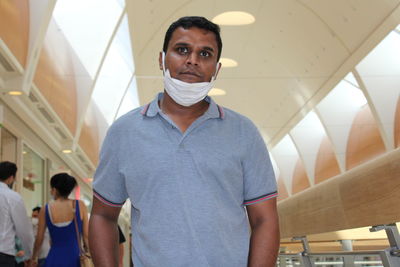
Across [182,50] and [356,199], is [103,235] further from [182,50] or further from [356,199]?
[356,199]

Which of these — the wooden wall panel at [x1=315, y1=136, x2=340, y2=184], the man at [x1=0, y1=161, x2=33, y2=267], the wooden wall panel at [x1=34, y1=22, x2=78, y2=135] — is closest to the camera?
the man at [x1=0, y1=161, x2=33, y2=267]

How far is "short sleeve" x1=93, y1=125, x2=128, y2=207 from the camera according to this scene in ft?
9.02

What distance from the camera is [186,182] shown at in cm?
258

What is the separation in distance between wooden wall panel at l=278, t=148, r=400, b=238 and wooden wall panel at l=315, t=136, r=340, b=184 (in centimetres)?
2137

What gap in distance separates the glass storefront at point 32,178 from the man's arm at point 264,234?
14031mm

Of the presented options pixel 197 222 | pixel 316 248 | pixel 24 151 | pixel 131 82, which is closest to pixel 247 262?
pixel 197 222

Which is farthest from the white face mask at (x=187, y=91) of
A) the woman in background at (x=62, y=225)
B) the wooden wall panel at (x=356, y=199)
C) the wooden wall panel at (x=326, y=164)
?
the wooden wall panel at (x=326, y=164)

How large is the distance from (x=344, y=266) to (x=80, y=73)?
15125mm

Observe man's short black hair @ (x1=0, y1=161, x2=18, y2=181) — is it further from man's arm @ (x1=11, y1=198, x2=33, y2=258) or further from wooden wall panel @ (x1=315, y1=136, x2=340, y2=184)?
wooden wall panel @ (x1=315, y1=136, x2=340, y2=184)

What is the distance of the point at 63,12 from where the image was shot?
17078 millimetres

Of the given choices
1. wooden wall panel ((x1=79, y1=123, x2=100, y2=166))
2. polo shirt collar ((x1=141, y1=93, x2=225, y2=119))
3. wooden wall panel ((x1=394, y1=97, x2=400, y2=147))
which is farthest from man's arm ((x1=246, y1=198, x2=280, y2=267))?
wooden wall panel ((x1=79, y1=123, x2=100, y2=166))

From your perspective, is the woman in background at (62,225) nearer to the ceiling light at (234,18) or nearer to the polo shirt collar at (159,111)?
the polo shirt collar at (159,111)

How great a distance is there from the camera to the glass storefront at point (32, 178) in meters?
16.7

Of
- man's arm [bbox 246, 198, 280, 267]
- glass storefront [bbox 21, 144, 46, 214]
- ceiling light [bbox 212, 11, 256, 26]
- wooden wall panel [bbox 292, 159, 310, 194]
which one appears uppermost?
ceiling light [bbox 212, 11, 256, 26]
